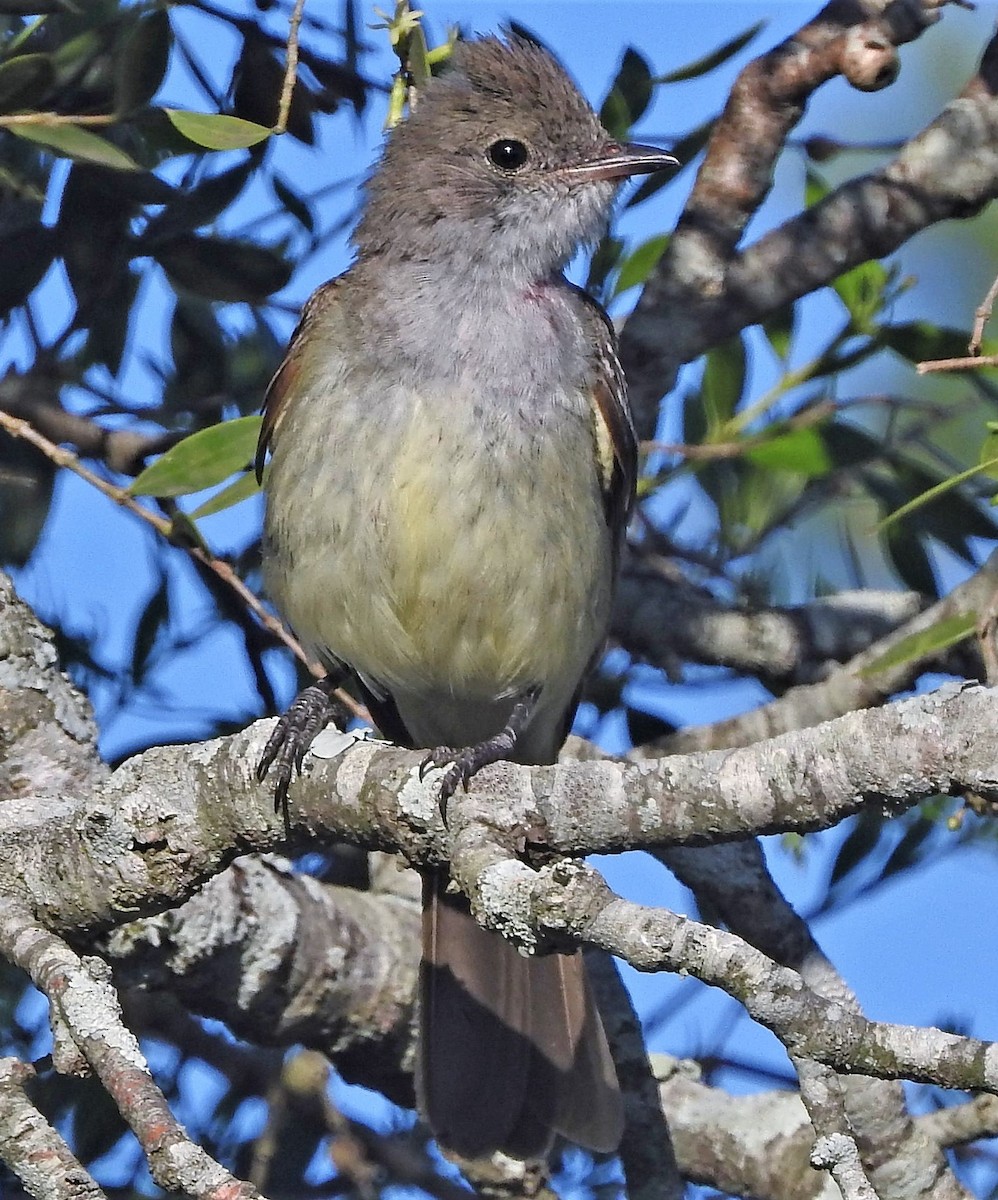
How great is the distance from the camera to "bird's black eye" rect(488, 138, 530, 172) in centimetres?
435

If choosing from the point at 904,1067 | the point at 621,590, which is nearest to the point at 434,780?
the point at 904,1067

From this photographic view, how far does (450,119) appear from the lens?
4461 millimetres

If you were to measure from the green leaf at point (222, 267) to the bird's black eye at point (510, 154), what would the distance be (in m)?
0.74

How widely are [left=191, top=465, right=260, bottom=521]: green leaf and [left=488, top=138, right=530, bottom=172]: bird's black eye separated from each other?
3.83 feet

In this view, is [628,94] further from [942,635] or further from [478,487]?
[942,635]

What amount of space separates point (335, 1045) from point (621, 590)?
141cm

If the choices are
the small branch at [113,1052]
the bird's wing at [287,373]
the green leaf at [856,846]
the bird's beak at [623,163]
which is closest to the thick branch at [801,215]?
the bird's beak at [623,163]

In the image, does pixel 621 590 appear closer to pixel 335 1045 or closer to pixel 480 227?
pixel 480 227

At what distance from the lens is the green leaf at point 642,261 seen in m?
4.40

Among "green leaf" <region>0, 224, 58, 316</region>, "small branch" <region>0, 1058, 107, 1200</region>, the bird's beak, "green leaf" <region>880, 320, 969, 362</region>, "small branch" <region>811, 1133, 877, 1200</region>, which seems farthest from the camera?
the bird's beak

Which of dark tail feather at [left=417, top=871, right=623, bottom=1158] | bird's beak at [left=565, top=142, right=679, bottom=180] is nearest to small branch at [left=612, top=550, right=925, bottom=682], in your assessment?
dark tail feather at [left=417, top=871, right=623, bottom=1158]

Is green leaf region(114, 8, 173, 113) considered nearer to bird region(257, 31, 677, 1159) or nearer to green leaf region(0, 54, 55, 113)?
green leaf region(0, 54, 55, 113)

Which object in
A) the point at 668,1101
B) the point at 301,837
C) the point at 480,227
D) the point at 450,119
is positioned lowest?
the point at 301,837

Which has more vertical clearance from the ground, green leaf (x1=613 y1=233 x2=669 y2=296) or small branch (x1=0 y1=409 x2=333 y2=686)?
green leaf (x1=613 y1=233 x2=669 y2=296)
